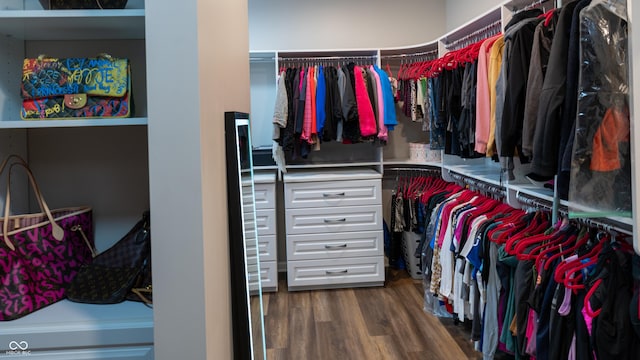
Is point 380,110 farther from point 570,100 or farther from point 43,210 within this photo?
point 43,210

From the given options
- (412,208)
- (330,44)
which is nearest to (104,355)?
(412,208)

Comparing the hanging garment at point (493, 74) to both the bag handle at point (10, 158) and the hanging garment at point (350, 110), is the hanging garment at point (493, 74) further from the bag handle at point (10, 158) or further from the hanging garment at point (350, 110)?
the bag handle at point (10, 158)

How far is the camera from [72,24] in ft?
3.83

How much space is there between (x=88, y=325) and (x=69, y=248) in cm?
28

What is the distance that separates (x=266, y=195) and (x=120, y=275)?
2.40 meters

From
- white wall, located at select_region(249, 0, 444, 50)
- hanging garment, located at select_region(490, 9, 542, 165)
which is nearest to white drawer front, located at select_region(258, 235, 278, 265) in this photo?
white wall, located at select_region(249, 0, 444, 50)

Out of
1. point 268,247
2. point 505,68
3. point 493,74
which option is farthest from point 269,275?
point 505,68

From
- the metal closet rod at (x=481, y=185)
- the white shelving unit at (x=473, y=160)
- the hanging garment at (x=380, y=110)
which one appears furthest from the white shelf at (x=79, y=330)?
the hanging garment at (x=380, y=110)

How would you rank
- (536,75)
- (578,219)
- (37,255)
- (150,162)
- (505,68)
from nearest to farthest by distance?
(150,162) → (37,255) → (536,75) → (578,219) → (505,68)

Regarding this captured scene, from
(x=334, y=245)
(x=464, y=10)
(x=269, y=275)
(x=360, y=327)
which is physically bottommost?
(x=360, y=327)

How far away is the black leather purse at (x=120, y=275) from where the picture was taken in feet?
4.00

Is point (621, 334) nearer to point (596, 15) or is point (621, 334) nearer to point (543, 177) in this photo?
point (543, 177)

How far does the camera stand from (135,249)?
4.22 ft

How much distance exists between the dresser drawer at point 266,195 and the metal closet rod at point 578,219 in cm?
188
